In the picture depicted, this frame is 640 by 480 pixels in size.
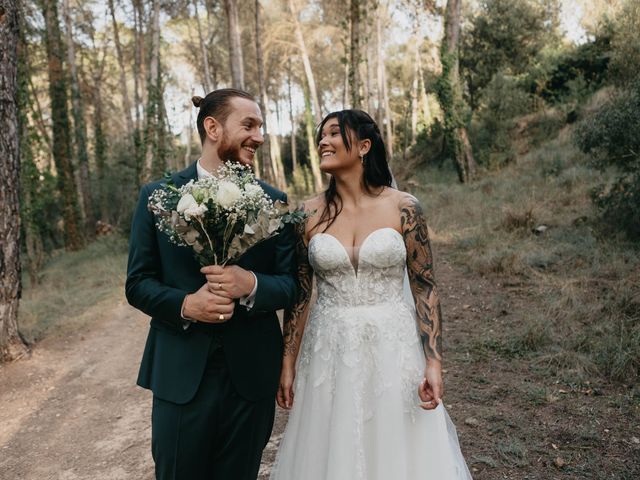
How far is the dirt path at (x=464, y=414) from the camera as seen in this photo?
381cm

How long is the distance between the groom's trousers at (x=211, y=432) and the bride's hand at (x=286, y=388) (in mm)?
366

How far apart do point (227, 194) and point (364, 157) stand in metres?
1.25

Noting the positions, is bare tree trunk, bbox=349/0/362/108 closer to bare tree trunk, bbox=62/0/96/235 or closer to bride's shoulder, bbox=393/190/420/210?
bare tree trunk, bbox=62/0/96/235

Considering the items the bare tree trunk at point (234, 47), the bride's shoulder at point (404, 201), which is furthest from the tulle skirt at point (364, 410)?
the bare tree trunk at point (234, 47)

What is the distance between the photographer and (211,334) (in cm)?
234

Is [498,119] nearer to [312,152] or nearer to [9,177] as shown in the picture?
[312,152]

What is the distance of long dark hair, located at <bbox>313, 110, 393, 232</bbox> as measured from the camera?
2.92 m

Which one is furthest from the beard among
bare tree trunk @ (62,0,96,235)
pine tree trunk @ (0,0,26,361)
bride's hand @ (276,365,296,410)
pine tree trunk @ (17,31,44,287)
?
bare tree trunk @ (62,0,96,235)

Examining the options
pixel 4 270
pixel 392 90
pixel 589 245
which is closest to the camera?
pixel 4 270

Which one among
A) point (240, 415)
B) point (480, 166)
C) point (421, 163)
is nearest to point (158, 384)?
point (240, 415)

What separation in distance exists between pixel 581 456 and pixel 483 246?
6.00 meters

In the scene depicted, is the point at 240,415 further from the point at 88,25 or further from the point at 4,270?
the point at 88,25

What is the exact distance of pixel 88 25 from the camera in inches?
847

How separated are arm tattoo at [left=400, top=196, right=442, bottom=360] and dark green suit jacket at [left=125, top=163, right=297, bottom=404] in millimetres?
756
